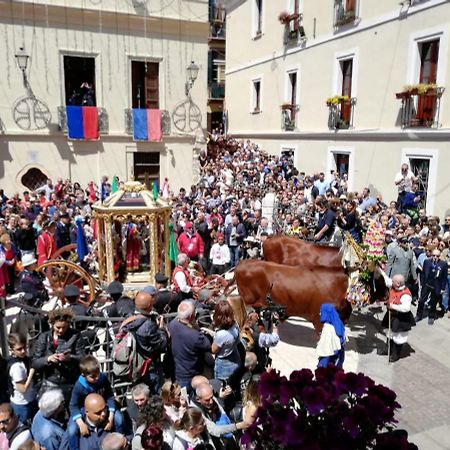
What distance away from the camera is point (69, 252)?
9977mm

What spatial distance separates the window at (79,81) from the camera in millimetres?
16750

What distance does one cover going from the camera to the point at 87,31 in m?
16.5

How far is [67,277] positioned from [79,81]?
10934mm

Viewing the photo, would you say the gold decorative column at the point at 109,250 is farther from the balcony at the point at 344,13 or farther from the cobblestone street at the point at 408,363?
the balcony at the point at 344,13

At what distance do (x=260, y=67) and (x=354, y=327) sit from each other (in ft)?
58.5

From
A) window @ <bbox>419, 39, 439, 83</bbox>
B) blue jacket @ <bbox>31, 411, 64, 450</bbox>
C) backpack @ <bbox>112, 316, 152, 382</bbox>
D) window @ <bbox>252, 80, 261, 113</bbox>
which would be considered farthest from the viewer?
window @ <bbox>252, 80, 261, 113</bbox>

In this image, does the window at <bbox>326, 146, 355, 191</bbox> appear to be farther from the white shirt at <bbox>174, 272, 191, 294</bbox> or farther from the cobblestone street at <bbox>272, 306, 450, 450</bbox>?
the white shirt at <bbox>174, 272, 191, 294</bbox>

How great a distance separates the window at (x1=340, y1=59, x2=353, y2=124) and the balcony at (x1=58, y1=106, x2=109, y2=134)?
905 centimetres

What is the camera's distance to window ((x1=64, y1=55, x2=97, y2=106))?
16750 millimetres

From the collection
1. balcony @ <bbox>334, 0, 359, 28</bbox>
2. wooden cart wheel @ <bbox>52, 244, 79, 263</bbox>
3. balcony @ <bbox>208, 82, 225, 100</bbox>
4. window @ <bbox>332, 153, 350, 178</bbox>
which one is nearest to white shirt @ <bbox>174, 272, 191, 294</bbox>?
wooden cart wheel @ <bbox>52, 244, 79, 263</bbox>

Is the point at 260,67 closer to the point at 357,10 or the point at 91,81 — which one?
the point at 357,10

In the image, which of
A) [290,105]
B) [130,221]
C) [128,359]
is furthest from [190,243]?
[290,105]

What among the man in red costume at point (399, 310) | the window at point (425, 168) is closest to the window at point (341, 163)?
the window at point (425, 168)

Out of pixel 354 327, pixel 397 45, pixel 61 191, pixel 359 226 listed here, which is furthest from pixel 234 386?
pixel 397 45
